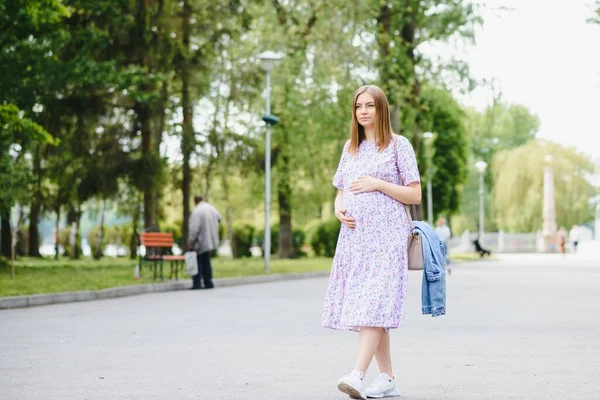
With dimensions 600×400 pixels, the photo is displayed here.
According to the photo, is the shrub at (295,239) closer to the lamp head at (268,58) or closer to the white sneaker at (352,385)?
the lamp head at (268,58)

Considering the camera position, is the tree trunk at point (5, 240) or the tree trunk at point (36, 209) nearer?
the tree trunk at point (36, 209)

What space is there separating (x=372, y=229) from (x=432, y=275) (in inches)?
18.3

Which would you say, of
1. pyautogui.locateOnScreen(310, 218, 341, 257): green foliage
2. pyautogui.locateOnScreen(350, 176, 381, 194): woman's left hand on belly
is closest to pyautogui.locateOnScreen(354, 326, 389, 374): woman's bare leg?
pyautogui.locateOnScreen(350, 176, 381, 194): woman's left hand on belly

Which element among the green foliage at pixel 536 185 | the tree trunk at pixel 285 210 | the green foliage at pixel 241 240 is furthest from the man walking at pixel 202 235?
the green foliage at pixel 536 185

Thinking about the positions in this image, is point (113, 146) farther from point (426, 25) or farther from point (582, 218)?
point (582, 218)

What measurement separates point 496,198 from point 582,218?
7.05 m

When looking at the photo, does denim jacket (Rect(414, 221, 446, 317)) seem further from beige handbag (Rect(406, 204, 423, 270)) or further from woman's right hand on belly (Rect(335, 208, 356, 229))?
woman's right hand on belly (Rect(335, 208, 356, 229))

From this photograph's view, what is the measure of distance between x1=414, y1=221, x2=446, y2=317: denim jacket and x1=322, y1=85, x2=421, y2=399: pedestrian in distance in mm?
133

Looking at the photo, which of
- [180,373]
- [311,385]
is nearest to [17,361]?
[180,373]

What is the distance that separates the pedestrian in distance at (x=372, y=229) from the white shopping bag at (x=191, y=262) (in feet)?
50.3

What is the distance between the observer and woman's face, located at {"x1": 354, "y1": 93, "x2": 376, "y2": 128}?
24.3ft

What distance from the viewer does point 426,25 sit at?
40.2 m

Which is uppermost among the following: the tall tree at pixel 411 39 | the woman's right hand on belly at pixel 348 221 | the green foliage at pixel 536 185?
the tall tree at pixel 411 39

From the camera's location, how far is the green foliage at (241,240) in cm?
5850
